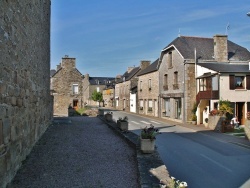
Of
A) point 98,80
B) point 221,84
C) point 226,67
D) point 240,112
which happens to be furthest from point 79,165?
point 98,80

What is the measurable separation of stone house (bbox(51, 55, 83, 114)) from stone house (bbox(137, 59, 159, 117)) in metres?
9.05

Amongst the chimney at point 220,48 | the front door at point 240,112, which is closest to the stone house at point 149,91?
the chimney at point 220,48

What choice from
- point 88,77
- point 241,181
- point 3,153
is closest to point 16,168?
point 3,153

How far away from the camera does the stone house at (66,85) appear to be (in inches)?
1442

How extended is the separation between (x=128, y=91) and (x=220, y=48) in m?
24.4

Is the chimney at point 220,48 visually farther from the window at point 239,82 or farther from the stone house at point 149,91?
the stone house at point 149,91

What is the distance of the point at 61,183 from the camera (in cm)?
587

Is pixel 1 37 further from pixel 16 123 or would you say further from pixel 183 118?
pixel 183 118

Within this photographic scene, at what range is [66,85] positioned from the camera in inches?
1457

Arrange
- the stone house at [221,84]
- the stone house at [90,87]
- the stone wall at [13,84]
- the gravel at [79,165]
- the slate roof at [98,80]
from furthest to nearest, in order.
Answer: the slate roof at [98,80] < the stone house at [90,87] < the stone house at [221,84] < the gravel at [79,165] < the stone wall at [13,84]

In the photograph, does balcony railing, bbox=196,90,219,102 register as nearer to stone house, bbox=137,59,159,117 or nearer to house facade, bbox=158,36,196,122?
house facade, bbox=158,36,196,122

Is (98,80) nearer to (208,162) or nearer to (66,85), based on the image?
(66,85)

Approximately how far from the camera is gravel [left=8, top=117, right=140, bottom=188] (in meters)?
5.90

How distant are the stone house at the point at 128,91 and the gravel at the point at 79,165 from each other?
33283 mm
